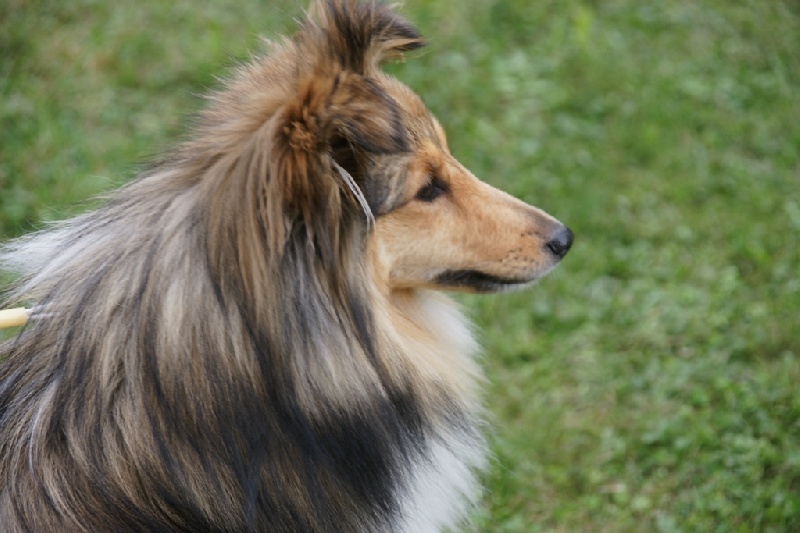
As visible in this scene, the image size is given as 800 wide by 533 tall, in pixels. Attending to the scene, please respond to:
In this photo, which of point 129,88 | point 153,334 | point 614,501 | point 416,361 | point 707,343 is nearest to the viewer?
point 153,334

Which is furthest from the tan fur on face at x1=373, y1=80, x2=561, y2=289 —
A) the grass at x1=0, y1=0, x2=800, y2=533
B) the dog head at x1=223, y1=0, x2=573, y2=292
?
the grass at x1=0, y1=0, x2=800, y2=533

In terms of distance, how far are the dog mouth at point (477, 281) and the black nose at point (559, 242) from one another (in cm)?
12

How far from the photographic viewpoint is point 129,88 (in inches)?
222

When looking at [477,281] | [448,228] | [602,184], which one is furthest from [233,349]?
[602,184]

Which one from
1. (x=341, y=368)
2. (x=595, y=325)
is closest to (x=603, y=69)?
(x=595, y=325)

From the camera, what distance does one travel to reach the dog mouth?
2.49 meters

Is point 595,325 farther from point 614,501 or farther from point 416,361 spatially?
point 416,361

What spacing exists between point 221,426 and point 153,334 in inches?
11.1

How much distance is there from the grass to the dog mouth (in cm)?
109

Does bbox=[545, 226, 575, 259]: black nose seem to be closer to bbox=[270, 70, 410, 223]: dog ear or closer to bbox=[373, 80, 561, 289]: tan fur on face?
bbox=[373, 80, 561, 289]: tan fur on face

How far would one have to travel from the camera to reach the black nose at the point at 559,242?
258 cm

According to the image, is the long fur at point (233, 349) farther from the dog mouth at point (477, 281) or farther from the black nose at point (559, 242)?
the black nose at point (559, 242)

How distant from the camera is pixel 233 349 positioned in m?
2.01

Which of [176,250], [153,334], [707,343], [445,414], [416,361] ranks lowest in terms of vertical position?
[707,343]
